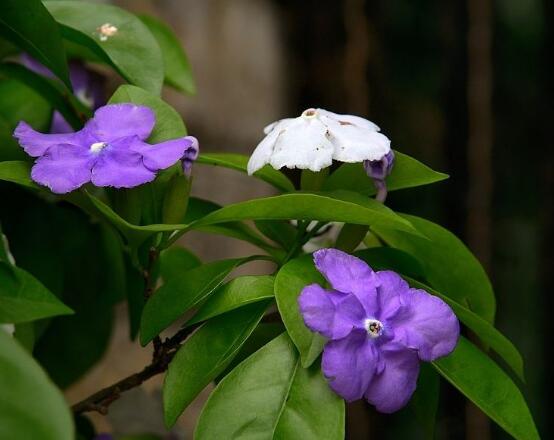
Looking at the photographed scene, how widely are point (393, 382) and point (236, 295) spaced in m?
0.14

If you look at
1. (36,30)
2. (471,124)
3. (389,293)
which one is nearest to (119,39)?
(36,30)

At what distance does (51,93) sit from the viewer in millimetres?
934

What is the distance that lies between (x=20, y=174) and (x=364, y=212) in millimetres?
281

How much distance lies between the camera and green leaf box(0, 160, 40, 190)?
0.68 meters

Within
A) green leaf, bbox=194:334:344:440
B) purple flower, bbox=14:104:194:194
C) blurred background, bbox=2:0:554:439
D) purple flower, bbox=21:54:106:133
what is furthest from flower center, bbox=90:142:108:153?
blurred background, bbox=2:0:554:439

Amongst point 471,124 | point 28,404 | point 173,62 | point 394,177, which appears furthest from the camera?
point 471,124

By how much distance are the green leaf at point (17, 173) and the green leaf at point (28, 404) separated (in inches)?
8.9

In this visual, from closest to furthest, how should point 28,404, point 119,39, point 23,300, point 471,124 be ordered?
point 28,404, point 23,300, point 119,39, point 471,124

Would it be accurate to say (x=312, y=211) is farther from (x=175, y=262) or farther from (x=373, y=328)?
(x=175, y=262)

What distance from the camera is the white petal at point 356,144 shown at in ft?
2.24

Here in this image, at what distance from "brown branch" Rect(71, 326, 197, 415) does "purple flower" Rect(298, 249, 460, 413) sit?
16cm

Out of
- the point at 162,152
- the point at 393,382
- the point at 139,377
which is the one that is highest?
the point at 162,152

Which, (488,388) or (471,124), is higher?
(488,388)

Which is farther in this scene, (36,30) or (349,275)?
(36,30)
